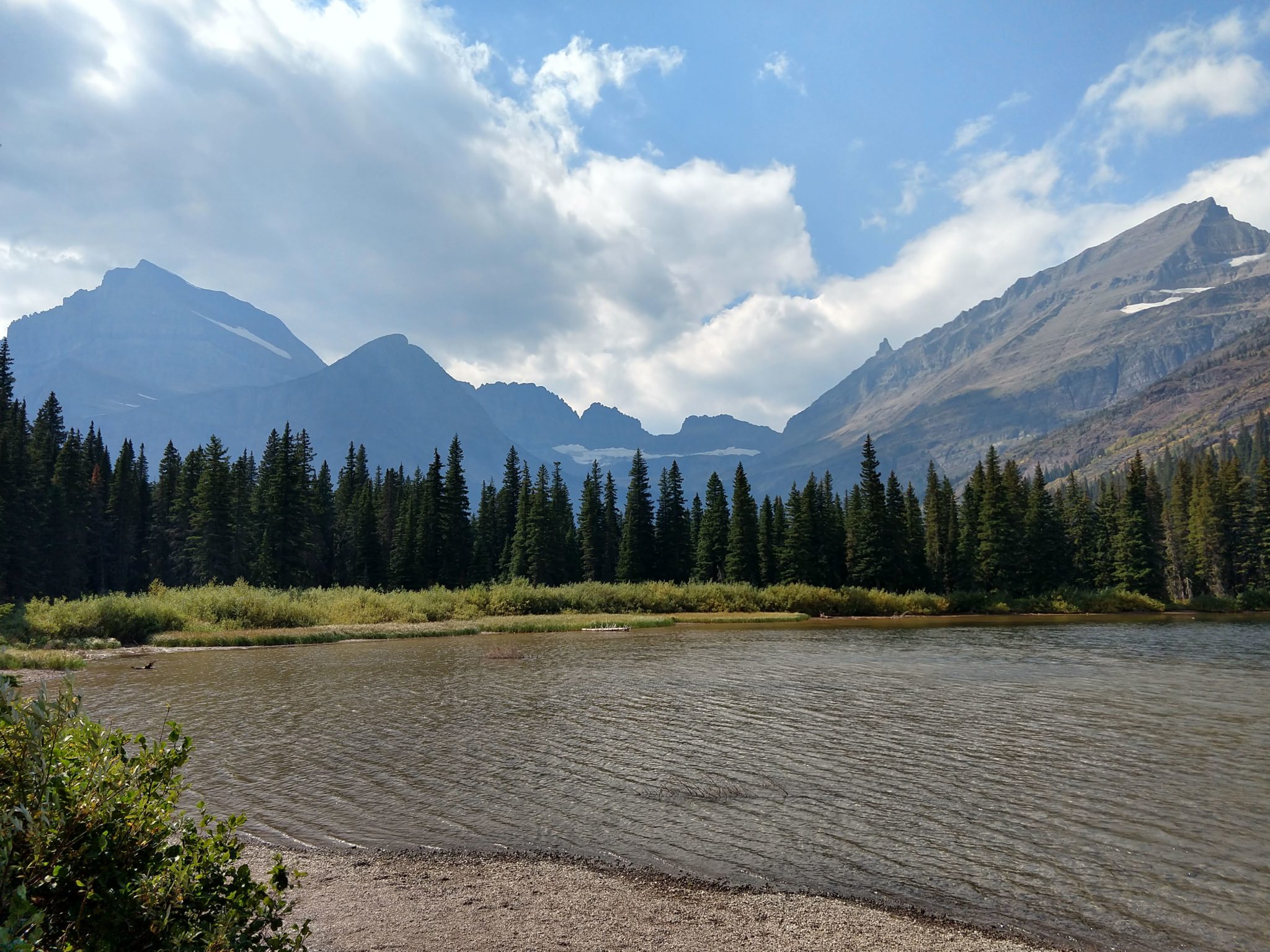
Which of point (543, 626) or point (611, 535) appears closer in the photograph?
point (543, 626)

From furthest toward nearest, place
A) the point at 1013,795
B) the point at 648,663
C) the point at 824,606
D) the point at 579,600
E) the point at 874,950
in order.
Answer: the point at 824,606, the point at 579,600, the point at 648,663, the point at 1013,795, the point at 874,950

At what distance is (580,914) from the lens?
8.93m

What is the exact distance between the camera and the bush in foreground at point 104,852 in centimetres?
464

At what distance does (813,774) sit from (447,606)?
171ft

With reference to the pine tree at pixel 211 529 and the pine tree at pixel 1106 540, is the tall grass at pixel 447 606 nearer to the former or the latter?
the pine tree at pixel 1106 540

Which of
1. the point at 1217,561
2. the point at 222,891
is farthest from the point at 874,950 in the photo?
the point at 1217,561

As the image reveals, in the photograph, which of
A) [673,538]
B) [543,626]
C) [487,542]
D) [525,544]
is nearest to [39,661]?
[543,626]

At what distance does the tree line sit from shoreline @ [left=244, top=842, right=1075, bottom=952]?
7585cm

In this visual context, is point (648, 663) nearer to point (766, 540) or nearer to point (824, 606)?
point (824, 606)

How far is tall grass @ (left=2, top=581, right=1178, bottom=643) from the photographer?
149 ft

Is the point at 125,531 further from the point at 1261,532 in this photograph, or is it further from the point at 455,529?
the point at 1261,532

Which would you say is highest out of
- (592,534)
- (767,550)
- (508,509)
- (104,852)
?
(508,509)

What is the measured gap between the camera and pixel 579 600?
231 ft

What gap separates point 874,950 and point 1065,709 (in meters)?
18.1
